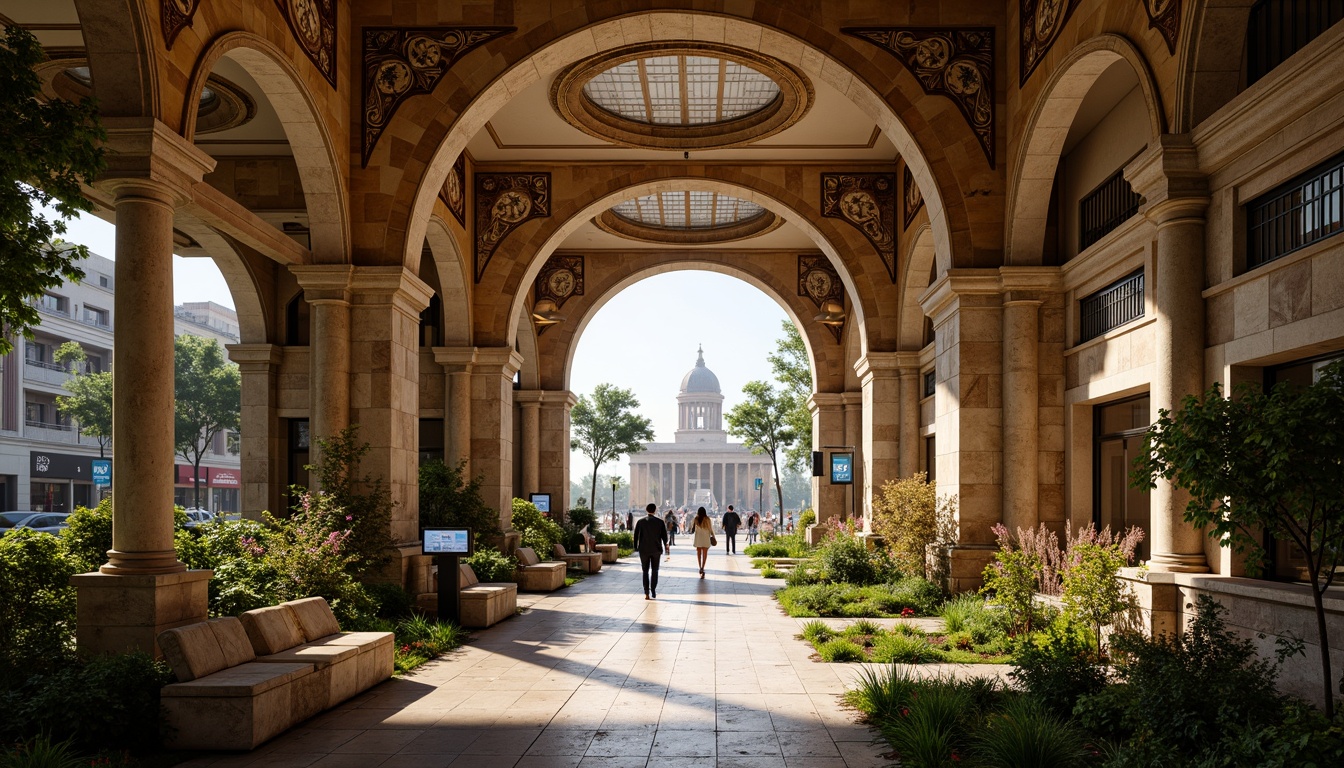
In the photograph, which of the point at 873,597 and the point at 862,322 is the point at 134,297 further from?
the point at 862,322

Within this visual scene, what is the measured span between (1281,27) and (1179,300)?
234 centimetres

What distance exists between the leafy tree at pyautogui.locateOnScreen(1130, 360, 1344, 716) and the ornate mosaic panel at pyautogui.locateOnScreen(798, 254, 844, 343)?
20.1 metres

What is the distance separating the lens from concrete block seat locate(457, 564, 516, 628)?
41.4ft

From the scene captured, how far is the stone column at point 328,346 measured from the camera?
1313 cm

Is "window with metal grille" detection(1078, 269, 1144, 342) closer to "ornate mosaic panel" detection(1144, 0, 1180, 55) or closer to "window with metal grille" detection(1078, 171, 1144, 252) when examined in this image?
"window with metal grille" detection(1078, 171, 1144, 252)

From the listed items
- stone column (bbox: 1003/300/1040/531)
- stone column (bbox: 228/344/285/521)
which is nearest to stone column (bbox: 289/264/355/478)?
stone column (bbox: 228/344/285/521)

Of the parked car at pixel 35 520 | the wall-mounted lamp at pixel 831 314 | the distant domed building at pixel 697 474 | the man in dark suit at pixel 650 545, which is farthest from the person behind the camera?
the distant domed building at pixel 697 474

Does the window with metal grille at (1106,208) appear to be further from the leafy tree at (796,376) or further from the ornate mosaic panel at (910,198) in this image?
the leafy tree at (796,376)

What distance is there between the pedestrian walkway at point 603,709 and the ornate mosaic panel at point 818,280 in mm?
13994

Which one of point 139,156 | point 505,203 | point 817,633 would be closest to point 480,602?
point 817,633

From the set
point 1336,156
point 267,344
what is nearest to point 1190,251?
point 1336,156

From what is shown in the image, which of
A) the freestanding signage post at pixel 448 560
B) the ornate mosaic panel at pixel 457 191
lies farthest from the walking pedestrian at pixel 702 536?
the freestanding signage post at pixel 448 560

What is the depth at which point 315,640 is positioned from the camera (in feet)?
29.0

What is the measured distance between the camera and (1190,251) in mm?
8867
